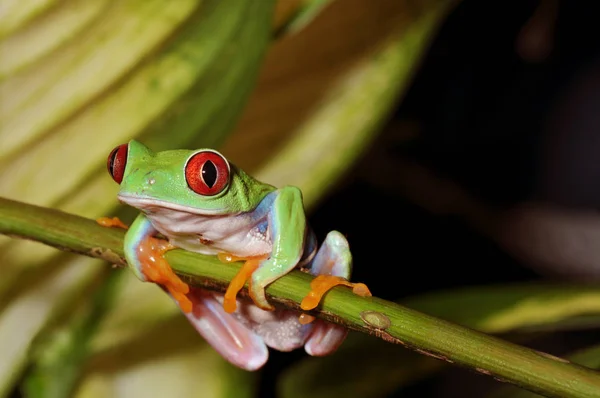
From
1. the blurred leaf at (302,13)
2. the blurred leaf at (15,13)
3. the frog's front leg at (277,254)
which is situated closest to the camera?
the frog's front leg at (277,254)

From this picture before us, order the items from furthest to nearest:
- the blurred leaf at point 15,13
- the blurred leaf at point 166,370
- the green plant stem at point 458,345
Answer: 1. the blurred leaf at point 166,370
2. the blurred leaf at point 15,13
3. the green plant stem at point 458,345

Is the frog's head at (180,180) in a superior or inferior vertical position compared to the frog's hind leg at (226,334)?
superior

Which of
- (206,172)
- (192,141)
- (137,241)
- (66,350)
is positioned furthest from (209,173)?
(66,350)

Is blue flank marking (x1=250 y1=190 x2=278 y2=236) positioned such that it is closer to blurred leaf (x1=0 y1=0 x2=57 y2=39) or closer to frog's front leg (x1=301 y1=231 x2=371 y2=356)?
frog's front leg (x1=301 y1=231 x2=371 y2=356)

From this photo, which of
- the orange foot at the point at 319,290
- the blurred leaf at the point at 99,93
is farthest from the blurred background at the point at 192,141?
the orange foot at the point at 319,290

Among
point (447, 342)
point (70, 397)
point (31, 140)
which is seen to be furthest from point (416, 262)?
point (447, 342)

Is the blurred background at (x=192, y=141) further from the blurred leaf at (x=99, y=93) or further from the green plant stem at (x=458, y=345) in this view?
the green plant stem at (x=458, y=345)

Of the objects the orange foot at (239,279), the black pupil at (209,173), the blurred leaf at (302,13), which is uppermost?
the blurred leaf at (302,13)
